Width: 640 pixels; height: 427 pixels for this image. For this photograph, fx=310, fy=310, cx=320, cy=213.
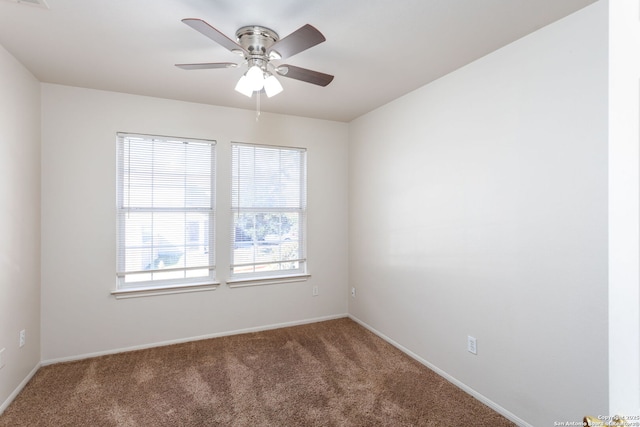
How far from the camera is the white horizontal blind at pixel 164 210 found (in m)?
3.16

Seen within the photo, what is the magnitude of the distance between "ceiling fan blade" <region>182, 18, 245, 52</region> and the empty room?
39mm

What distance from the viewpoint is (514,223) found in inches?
83.9

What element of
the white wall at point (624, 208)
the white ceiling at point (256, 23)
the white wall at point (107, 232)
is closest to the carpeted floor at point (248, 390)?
the white wall at point (107, 232)

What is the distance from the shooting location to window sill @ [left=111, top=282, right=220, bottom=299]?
312 centimetres

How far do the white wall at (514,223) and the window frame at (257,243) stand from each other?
118 centimetres

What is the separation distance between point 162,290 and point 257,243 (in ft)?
3.66

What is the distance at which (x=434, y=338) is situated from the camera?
9.18ft

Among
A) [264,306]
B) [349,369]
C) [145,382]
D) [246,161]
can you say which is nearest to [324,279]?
[264,306]

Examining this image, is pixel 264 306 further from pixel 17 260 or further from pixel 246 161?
pixel 17 260

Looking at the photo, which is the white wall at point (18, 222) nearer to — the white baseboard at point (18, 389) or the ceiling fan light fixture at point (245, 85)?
→ the white baseboard at point (18, 389)

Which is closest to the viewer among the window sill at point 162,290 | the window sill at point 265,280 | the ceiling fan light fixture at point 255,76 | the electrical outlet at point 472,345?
the ceiling fan light fixture at point 255,76

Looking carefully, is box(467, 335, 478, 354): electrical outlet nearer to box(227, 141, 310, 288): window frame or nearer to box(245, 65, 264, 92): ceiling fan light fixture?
box(227, 141, 310, 288): window frame

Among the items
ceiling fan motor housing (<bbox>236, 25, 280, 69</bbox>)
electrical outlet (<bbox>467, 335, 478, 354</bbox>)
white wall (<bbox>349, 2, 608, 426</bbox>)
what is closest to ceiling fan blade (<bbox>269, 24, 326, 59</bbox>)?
ceiling fan motor housing (<bbox>236, 25, 280, 69</bbox>)

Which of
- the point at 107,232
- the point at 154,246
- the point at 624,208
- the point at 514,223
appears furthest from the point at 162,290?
the point at 624,208
